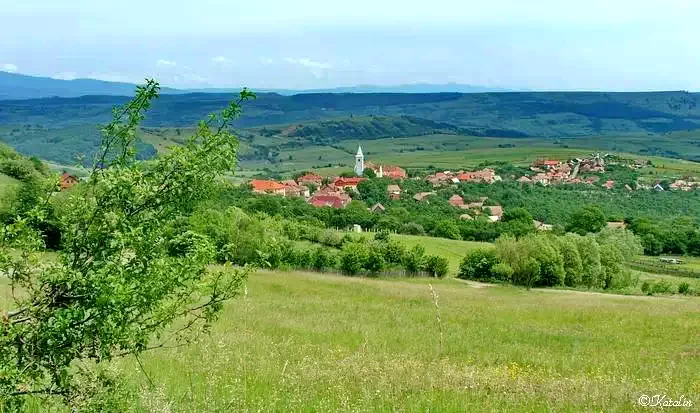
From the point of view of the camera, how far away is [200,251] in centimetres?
519

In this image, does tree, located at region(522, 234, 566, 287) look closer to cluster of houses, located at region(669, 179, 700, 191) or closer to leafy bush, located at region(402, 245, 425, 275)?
leafy bush, located at region(402, 245, 425, 275)

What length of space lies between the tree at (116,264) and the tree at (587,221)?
119166mm

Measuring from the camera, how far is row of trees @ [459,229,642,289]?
6188cm

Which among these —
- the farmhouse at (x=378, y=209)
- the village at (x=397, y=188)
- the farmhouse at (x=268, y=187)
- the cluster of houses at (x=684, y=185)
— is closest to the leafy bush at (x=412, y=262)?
the village at (x=397, y=188)

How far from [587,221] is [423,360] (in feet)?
382

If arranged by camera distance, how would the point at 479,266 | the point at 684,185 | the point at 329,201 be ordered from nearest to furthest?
the point at 479,266 < the point at 329,201 < the point at 684,185

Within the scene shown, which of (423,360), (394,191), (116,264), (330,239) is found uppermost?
(116,264)

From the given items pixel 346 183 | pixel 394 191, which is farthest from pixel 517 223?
pixel 346 183

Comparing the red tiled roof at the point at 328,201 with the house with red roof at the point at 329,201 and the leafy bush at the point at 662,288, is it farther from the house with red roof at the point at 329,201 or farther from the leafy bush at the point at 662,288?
the leafy bush at the point at 662,288

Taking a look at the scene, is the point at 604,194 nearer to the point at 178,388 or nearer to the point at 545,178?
the point at 545,178

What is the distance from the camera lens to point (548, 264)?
62.0 m

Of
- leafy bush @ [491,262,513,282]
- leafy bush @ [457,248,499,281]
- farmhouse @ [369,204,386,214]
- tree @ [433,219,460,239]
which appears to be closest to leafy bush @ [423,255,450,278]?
leafy bush @ [457,248,499,281]

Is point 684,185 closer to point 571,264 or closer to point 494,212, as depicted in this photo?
point 494,212

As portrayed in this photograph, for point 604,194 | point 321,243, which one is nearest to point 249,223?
point 321,243
